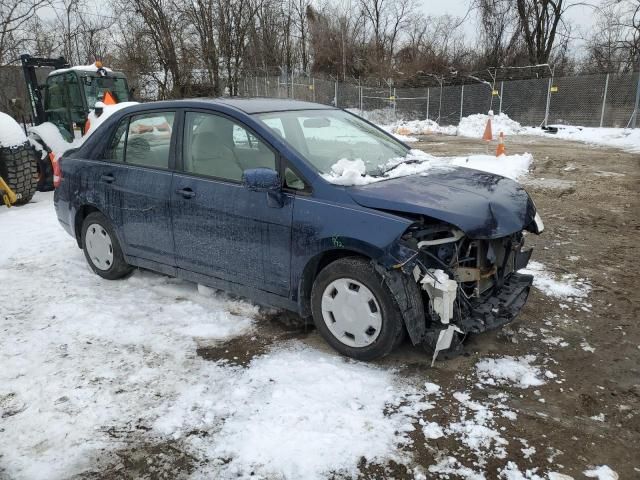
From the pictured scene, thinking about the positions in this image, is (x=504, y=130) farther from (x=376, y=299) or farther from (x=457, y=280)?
(x=376, y=299)

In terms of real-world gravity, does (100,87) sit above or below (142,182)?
above

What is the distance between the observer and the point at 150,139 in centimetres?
458

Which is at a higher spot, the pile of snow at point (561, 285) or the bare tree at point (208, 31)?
the bare tree at point (208, 31)

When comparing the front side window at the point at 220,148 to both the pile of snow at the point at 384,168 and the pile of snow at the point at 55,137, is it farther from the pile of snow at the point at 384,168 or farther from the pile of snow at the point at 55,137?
the pile of snow at the point at 55,137

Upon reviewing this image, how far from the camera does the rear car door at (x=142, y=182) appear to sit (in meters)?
4.32

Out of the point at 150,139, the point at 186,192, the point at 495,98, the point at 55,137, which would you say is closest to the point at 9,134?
the point at 55,137

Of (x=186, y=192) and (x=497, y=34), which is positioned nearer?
(x=186, y=192)

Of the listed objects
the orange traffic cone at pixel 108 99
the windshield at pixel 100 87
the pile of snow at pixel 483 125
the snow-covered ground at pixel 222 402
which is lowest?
the snow-covered ground at pixel 222 402

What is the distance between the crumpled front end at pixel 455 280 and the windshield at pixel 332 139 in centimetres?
84

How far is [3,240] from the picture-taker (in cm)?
658

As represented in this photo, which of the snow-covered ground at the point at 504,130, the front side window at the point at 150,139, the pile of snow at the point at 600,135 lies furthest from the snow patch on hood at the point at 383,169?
the pile of snow at the point at 600,135

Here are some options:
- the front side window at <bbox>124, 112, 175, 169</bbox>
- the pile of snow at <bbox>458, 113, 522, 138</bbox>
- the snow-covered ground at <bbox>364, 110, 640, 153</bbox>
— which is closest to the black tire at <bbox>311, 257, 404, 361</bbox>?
the front side window at <bbox>124, 112, 175, 169</bbox>

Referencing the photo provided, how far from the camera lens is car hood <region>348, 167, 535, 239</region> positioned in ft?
10.3

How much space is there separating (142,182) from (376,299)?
Answer: 2.43 meters
